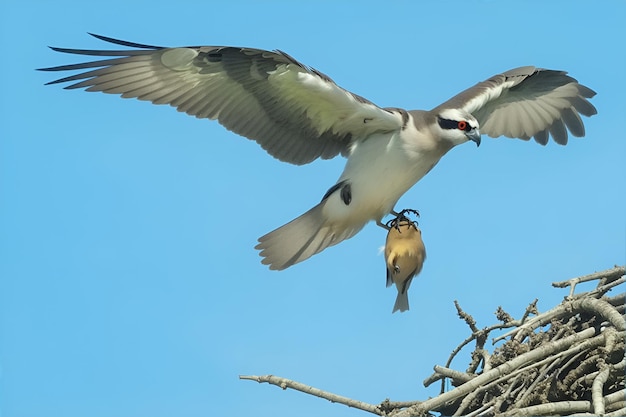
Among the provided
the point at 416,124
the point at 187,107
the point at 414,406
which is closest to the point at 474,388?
the point at 414,406

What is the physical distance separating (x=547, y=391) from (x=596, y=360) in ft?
0.98

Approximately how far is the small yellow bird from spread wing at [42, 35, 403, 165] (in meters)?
0.70

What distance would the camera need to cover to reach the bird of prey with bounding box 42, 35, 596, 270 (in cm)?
584

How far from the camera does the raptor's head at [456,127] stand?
20.5ft

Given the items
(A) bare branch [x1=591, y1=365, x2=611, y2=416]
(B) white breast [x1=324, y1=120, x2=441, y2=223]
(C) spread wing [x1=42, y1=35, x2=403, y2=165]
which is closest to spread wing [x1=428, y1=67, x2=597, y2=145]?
(B) white breast [x1=324, y1=120, x2=441, y2=223]

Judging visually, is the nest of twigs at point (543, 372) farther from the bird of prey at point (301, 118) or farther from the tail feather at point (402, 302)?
the bird of prey at point (301, 118)

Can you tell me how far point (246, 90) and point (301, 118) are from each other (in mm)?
434

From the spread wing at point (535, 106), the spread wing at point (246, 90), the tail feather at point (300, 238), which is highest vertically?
the spread wing at point (535, 106)

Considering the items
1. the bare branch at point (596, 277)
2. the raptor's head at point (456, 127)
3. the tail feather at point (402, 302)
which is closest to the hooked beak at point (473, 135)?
the raptor's head at point (456, 127)

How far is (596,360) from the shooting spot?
4.66 metres

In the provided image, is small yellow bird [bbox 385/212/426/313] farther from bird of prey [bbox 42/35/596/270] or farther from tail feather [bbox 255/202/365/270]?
tail feather [bbox 255/202/365/270]

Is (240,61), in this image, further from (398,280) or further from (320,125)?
(398,280)

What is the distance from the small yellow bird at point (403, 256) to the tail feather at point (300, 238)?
0.44 meters

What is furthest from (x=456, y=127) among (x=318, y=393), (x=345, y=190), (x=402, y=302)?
(x=318, y=393)
